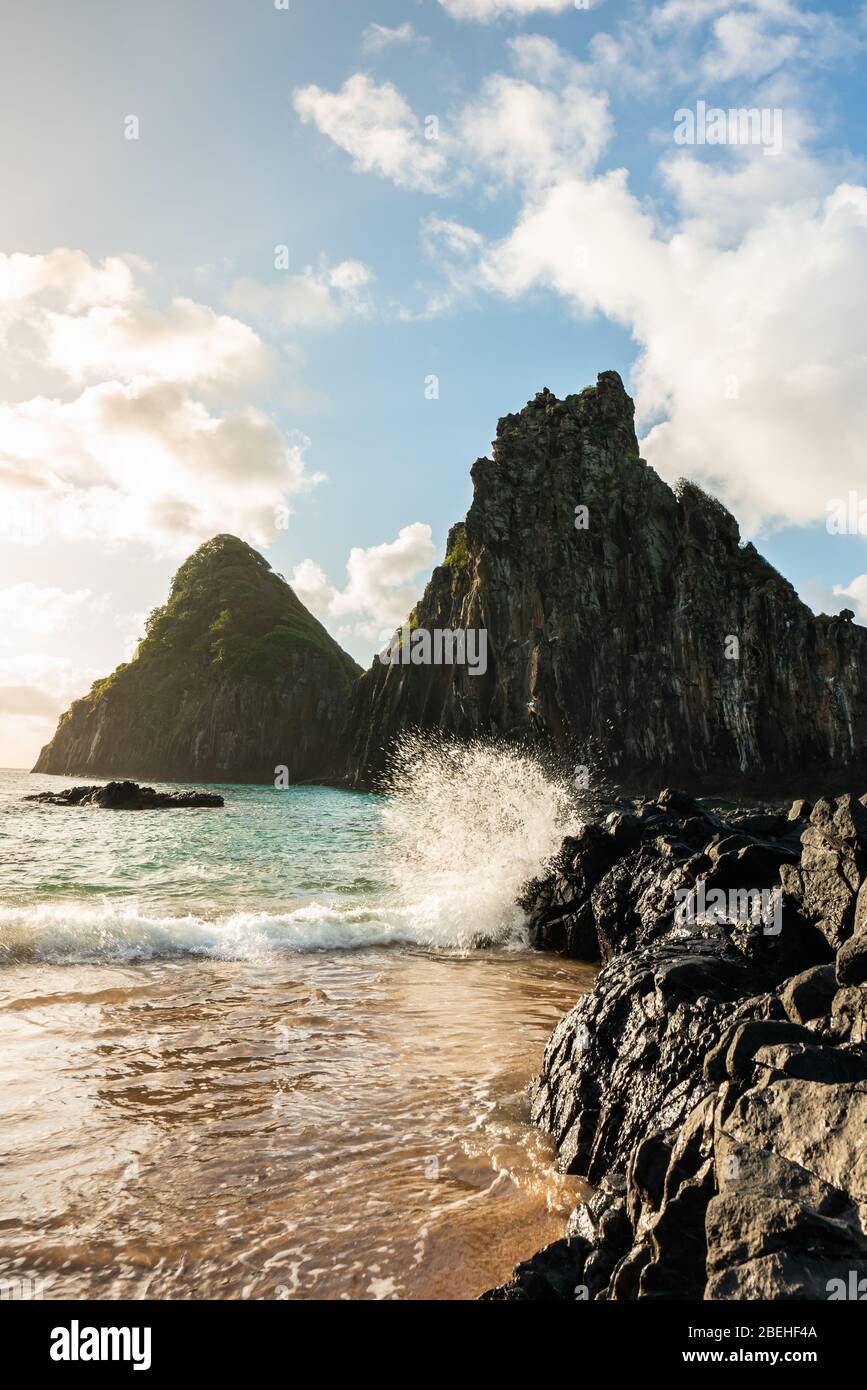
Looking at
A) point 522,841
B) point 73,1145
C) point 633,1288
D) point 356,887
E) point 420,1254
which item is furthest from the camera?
point 356,887

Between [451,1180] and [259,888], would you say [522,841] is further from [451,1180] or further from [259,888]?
Answer: [451,1180]

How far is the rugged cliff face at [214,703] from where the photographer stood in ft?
385

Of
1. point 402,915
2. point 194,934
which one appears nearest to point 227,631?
point 402,915

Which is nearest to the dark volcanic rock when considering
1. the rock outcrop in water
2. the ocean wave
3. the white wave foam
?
the white wave foam

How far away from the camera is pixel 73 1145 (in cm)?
493

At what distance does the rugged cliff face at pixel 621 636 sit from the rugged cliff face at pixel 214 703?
33567mm

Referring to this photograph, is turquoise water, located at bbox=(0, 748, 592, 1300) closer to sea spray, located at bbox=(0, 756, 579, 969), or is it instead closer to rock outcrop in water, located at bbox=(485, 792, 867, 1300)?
sea spray, located at bbox=(0, 756, 579, 969)

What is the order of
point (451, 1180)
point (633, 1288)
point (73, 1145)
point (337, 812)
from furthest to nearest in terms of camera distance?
point (337, 812)
point (73, 1145)
point (451, 1180)
point (633, 1288)

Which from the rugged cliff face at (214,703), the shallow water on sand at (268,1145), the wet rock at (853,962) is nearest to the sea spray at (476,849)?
the shallow water on sand at (268,1145)

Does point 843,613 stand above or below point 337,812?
above

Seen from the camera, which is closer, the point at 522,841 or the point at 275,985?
the point at 275,985

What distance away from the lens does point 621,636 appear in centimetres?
7488

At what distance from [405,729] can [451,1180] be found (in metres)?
80.0
